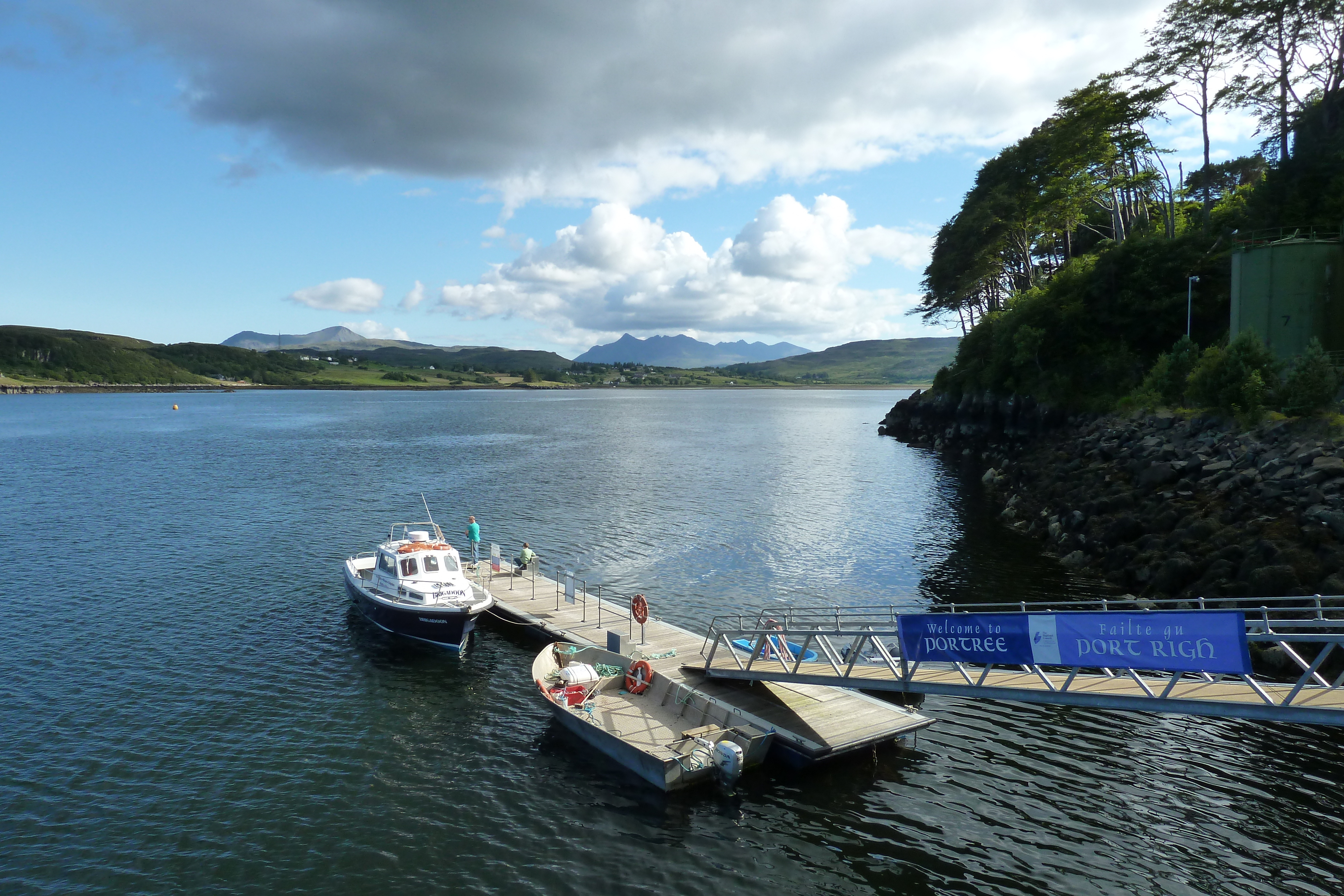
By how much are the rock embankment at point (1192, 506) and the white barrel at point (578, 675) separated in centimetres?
2260

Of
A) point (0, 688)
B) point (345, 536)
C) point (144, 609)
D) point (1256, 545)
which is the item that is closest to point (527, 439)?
point (345, 536)

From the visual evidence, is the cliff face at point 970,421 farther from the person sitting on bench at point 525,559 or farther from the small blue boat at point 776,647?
the person sitting on bench at point 525,559

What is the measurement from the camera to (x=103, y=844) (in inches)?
657

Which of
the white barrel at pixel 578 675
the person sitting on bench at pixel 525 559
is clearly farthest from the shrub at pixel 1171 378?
the white barrel at pixel 578 675

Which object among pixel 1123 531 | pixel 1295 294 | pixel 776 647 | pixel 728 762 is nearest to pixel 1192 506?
pixel 1123 531

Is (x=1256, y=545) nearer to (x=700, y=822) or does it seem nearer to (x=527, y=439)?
(x=700, y=822)

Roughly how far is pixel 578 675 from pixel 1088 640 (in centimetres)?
1399

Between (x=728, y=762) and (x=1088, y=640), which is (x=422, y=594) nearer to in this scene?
(x=728, y=762)

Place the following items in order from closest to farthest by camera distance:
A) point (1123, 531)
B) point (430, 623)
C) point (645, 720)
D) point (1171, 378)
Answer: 1. point (645, 720)
2. point (430, 623)
3. point (1123, 531)
4. point (1171, 378)

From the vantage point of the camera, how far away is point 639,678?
2295 cm

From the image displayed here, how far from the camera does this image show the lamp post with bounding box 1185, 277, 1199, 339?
48.5 metres

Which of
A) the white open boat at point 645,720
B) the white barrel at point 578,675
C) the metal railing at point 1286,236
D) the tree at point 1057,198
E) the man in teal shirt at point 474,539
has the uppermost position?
the tree at point 1057,198

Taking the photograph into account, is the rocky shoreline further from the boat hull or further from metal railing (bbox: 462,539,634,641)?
metal railing (bbox: 462,539,634,641)

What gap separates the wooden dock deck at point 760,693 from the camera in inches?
773
